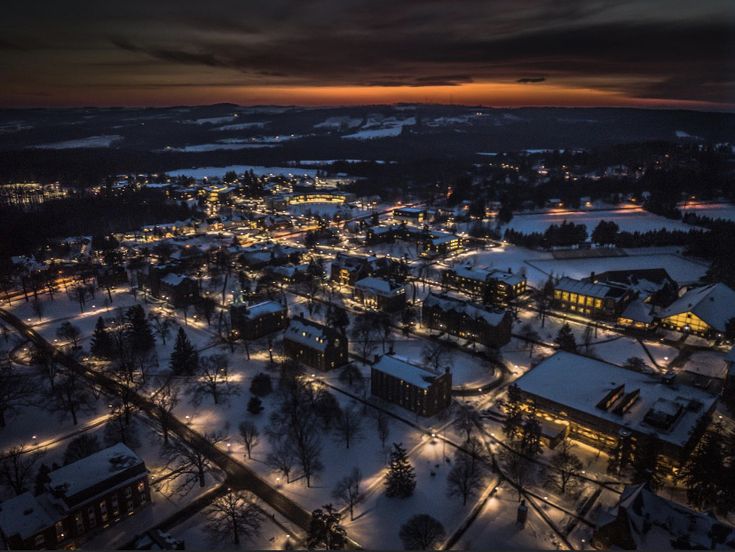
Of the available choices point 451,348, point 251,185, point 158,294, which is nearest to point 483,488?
point 451,348

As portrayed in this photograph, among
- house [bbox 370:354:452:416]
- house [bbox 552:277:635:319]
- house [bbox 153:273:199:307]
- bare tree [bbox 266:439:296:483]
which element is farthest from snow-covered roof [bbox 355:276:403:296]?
bare tree [bbox 266:439:296:483]

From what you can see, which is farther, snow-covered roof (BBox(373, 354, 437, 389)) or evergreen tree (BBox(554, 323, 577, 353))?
evergreen tree (BBox(554, 323, 577, 353))

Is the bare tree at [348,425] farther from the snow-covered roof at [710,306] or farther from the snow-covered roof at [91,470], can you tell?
the snow-covered roof at [710,306]

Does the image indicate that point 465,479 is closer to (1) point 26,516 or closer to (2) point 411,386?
(2) point 411,386

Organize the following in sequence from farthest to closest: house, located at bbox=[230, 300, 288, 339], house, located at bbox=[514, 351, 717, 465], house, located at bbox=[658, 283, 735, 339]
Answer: house, located at bbox=[658, 283, 735, 339] → house, located at bbox=[230, 300, 288, 339] → house, located at bbox=[514, 351, 717, 465]

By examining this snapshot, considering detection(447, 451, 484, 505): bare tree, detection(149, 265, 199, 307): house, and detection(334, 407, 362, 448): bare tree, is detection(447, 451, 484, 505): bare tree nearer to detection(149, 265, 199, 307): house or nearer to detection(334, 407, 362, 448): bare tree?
detection(334, 407, 362, 448): bare tree

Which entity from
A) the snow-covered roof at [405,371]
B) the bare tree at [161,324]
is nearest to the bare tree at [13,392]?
the bare tree at [161,324]
